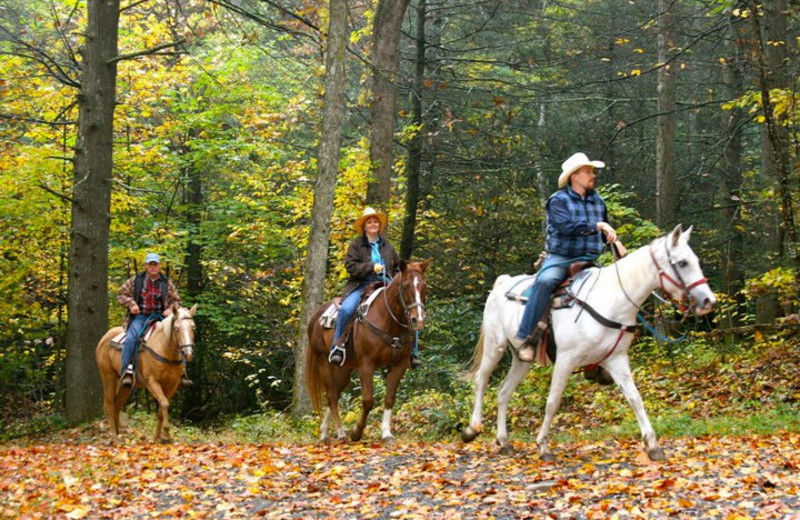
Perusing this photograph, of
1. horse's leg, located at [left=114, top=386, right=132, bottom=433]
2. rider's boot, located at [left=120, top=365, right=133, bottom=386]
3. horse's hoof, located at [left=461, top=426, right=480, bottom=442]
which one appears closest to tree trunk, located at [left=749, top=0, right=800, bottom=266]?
horse's hoof, located at [left=461, top=426, right=480, bottom=442]

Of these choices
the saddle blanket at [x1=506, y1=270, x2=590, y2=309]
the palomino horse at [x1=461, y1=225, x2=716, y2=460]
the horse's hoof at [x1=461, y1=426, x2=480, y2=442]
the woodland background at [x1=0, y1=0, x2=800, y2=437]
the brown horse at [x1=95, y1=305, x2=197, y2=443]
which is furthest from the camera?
the woodland background at [x1=0, y1=0, x2=800, y2=437]

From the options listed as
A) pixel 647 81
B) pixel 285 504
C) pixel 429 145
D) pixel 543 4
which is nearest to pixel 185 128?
pixel 429 145

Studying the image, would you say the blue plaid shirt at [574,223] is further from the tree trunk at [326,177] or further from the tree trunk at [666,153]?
the tree trunk at [666,153]

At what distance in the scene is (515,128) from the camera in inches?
872

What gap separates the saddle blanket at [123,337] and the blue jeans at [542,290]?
670 centimetres

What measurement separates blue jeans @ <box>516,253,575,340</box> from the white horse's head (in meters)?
1.15

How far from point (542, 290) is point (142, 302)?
24.1 feet

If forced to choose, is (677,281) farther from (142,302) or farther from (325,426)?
(142,302)

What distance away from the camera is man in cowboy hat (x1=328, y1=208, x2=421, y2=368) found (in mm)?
11625

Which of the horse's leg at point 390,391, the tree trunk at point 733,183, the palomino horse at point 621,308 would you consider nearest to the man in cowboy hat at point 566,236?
the palomino horse at point 621,308

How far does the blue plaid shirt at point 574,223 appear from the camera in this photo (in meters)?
9.28

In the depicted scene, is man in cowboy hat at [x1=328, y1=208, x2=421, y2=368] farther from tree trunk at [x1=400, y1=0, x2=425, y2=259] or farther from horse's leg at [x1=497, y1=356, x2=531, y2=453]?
tree trunk at [x1=400, y1=0, x2=425, y2=259]

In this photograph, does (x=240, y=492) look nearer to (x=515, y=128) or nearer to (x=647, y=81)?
(x=515, y=128)

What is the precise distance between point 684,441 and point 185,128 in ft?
63.2
